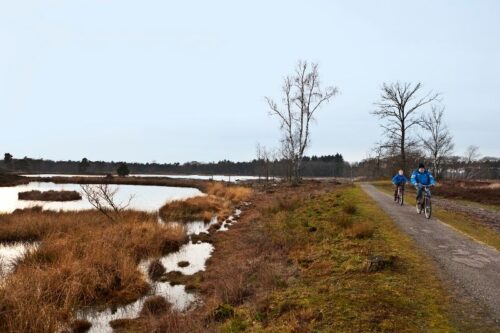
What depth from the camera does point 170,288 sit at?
961 cm

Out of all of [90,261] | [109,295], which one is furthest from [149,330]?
[90,261]

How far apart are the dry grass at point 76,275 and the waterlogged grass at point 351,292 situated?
356cm

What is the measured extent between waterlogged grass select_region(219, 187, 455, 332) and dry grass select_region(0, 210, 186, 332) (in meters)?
3.56

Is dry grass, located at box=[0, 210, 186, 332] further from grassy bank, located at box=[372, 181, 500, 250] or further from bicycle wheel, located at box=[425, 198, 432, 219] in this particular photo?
bicycle wheel, located at box=[425, 198, 432, 219]

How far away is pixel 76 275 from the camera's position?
349 inches

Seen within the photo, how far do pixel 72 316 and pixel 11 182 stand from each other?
6228cm

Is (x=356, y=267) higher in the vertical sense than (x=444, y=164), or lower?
lower

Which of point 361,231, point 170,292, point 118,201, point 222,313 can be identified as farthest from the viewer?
point 118,201

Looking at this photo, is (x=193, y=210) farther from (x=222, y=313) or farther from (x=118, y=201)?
(x=222, y=313)

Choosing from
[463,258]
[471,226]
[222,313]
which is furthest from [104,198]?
[471,226]

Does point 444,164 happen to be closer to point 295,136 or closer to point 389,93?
point 389,93

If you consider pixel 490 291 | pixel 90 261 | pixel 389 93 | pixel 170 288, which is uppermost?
pixel 389 93

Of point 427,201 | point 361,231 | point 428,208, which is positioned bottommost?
point 361,231

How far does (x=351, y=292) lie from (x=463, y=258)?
10.9 ft
